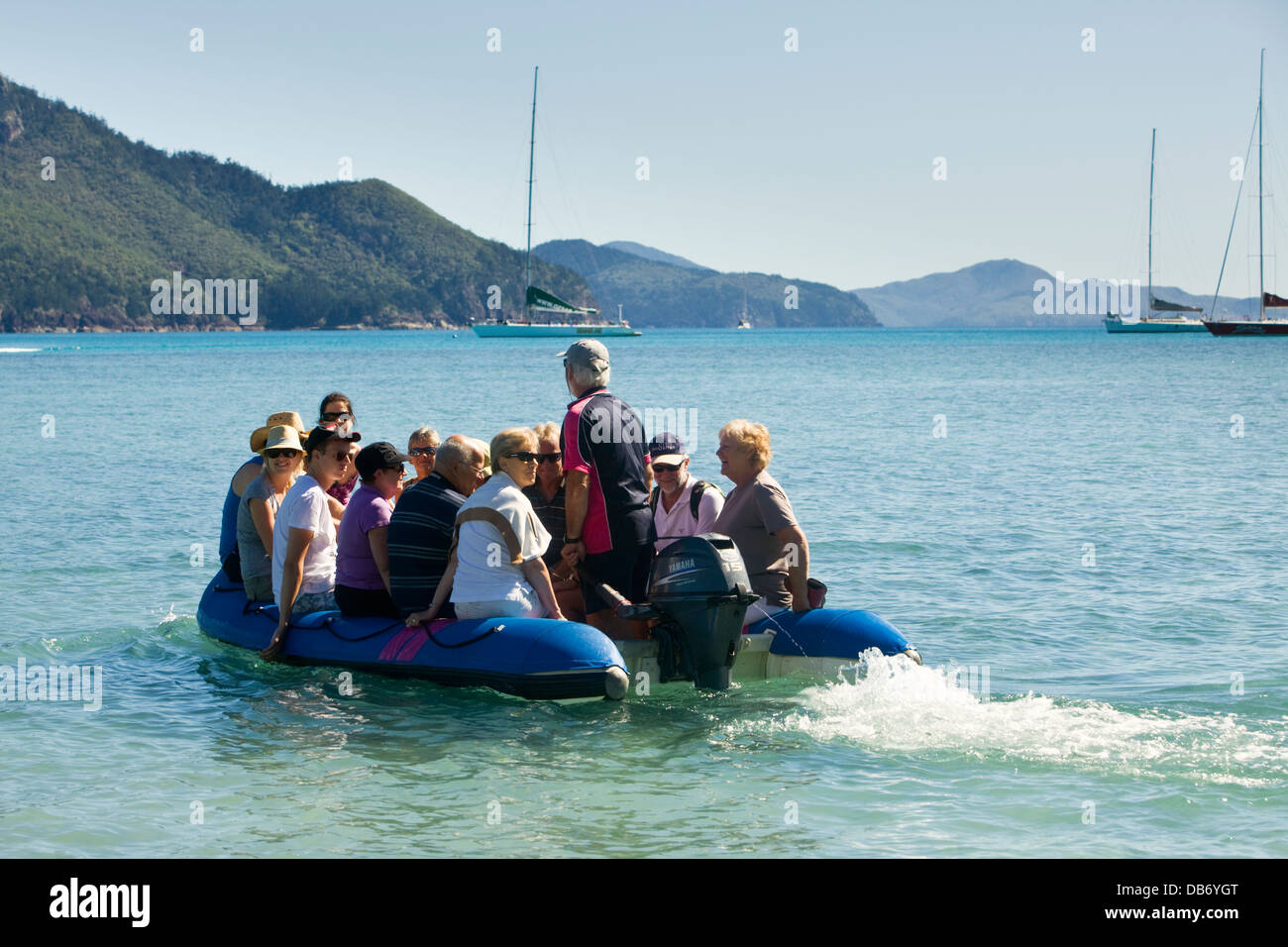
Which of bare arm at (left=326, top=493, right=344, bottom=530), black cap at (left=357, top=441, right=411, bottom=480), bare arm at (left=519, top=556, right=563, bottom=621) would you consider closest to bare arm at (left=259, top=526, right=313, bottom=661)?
bare arm at (left=326, top=493, right=344, bottom=530)

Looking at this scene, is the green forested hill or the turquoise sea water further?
the green forested hill

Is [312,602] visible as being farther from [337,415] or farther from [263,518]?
[337,415]

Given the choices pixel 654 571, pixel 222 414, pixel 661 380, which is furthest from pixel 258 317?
pixel 654 571

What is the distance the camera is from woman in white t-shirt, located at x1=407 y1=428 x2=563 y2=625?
6.72m

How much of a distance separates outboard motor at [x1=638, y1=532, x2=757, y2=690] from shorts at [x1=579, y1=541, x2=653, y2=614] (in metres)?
0.15

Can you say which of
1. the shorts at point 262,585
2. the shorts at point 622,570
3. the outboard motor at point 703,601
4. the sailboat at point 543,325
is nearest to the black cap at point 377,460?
the shorts at point 622,570

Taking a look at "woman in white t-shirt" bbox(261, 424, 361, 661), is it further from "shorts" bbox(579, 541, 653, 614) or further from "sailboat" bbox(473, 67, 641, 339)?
"sailboat" bbox(473, 67, 641, 339)

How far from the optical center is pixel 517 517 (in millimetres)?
6766

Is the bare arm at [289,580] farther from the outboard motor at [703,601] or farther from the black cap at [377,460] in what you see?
the outboard motor at [703,601]

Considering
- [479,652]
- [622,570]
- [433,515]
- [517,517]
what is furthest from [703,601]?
[433,515]

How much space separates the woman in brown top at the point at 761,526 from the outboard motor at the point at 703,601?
366 mm
